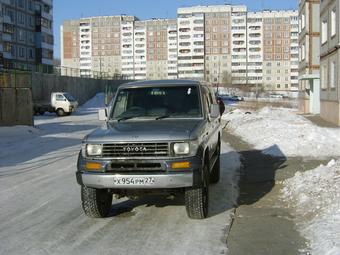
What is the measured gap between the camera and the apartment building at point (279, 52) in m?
125

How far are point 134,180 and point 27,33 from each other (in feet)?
252

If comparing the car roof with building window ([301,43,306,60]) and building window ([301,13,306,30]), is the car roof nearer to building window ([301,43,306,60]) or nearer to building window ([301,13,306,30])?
building window ([301,43,306,60])

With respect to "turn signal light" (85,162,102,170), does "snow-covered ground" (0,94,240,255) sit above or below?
below

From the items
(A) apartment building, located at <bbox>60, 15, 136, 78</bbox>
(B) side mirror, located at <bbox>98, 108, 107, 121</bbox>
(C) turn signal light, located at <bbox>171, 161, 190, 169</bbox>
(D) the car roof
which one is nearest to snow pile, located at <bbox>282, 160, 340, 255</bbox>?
(C) turn signal light, located at <bbox>171, 161, 190, 169</bbox>

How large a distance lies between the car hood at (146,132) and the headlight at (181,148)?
9cm

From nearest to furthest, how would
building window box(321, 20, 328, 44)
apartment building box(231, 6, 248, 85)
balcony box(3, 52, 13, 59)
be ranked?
building window box(321, 20, 328, 44) → balcony box(3, 52, 13, 59) → apartment building box(231, 6, 248, 85)

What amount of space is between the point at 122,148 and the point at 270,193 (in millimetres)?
3511

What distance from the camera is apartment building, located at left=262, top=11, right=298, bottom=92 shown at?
4934 inches

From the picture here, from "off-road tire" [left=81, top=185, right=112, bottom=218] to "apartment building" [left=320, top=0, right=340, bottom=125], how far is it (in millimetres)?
21994

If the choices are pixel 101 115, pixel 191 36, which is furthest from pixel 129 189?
pixel 191 36

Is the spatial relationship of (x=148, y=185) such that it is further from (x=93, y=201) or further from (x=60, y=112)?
(x=60, y=112)

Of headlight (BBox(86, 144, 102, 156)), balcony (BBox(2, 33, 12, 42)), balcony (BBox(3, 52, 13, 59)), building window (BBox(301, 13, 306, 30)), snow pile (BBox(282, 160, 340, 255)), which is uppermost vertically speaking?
balcony (BBox(2, 33, 12, 42))

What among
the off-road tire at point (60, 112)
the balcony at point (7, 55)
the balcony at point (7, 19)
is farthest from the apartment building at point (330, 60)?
the balcony at point (7, 19)

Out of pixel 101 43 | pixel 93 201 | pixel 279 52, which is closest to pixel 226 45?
pixel 279 52
